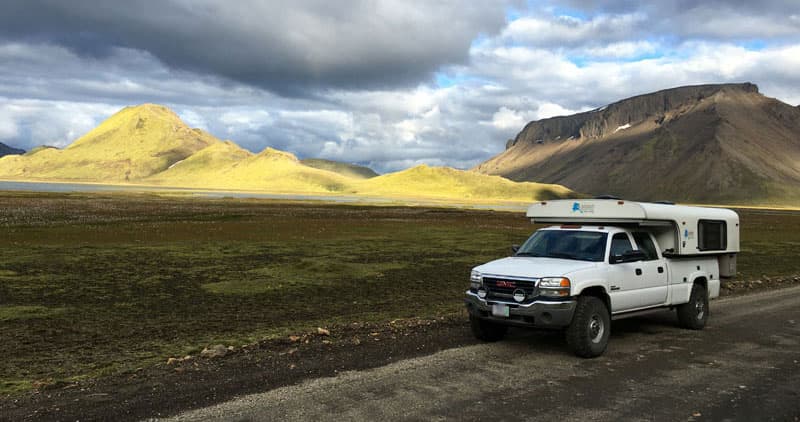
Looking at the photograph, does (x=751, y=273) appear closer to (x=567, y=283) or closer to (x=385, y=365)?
(x=567, y=283)

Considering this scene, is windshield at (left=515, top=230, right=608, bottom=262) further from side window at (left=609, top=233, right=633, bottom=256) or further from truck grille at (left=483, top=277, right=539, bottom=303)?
truck grille at (left=483, top=277, right=539, bottom=303)

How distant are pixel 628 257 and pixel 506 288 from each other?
9.50ft

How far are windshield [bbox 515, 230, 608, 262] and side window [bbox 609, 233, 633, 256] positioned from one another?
18 cm

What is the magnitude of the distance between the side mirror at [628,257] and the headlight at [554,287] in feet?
5.18

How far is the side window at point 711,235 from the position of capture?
13.9 meters

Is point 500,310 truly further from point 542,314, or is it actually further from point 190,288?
point 190,288

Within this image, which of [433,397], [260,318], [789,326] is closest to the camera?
[433,397]

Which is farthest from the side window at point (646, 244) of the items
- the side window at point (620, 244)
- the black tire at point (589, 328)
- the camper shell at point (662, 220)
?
the black tire at point (589, 328)

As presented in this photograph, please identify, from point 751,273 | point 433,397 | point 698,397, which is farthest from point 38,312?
point 751,273

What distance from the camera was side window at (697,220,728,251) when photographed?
13.9 m

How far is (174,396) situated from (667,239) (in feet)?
34.7

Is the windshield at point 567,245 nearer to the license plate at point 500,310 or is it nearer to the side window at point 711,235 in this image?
the license plate at point 500,310

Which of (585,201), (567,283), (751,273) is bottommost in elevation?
(751,273)

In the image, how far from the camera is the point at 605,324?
11094 mm
